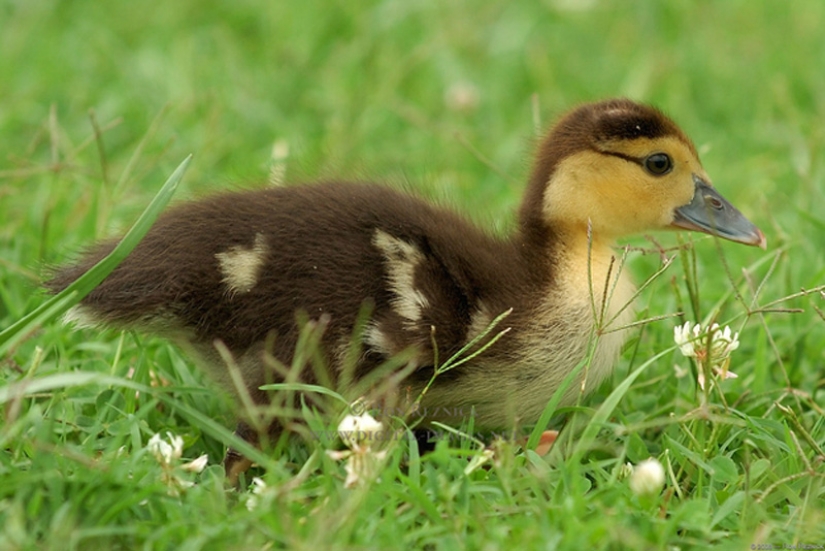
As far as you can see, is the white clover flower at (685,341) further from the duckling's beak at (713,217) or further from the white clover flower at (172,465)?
the white clover flower at (172,465)

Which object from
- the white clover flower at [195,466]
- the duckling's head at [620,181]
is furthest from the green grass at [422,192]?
the duckling's head at [620,181]

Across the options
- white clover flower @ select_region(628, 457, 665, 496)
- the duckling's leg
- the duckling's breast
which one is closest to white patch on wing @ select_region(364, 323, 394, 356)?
the duckling's breast

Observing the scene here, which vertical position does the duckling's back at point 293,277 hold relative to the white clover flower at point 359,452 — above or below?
above

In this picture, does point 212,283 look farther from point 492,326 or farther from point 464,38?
point 464,38

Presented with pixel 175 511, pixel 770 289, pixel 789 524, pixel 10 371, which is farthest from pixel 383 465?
pixel 770 289

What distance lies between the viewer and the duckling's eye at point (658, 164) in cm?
262

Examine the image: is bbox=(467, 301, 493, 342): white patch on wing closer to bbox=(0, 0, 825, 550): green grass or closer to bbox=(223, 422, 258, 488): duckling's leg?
bbox=(0, 0, 825, 550): green grass

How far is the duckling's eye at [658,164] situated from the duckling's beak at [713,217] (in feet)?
0.26

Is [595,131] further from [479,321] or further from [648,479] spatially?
[648,479]

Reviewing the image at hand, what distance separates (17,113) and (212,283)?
2.14 metres

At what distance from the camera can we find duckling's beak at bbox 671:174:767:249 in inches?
105

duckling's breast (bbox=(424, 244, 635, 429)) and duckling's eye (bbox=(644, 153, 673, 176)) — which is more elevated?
duckling's eye (bbox=(644, 153, 673, 176))

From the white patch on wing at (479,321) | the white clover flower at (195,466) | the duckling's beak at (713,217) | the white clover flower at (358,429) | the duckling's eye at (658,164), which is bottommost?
the white clover flower at (195,466)

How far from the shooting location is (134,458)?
86.5 inches
